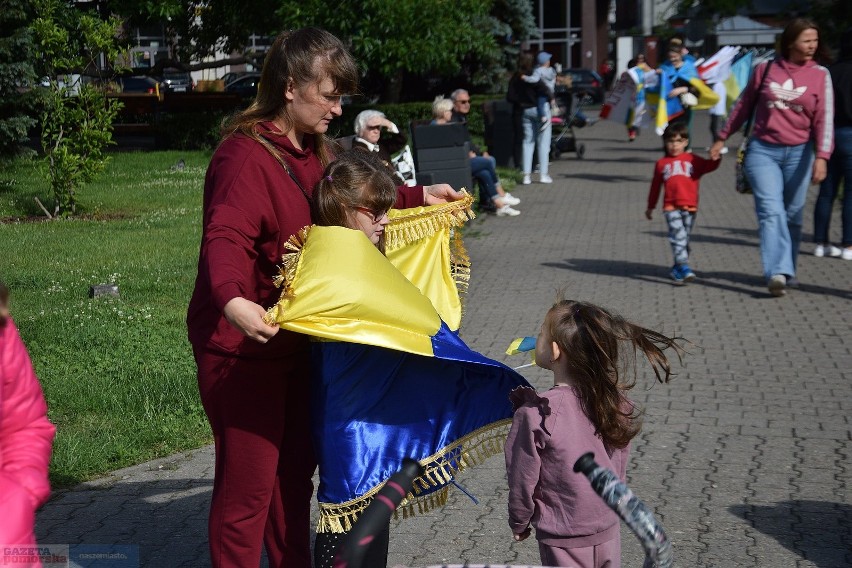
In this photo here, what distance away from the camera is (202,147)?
25891mm

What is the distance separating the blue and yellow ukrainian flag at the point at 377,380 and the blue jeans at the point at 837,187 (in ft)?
26.1

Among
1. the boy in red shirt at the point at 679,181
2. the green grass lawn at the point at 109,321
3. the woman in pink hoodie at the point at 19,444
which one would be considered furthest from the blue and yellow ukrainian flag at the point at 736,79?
the woman in pink hoodie at the point at 19,444

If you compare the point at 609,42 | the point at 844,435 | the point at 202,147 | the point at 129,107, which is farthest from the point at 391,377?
the point at 609,42

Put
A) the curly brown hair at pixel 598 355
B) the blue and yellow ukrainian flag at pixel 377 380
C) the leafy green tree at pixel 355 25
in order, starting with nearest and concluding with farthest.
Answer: the blue and yellow ukrainian flag at pixel 377 380 → the curly brown hair at pixel 598 355 → the leafy green tree at pixel 355 25

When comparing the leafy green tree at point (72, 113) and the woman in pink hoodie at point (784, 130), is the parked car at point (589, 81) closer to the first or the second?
the leafy green tree at point (72, 113)

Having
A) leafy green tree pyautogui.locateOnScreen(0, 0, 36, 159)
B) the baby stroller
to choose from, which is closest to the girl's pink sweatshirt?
the baby stroller

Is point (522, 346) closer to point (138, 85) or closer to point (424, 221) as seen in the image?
point (424, 221)

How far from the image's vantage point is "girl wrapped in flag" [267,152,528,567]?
10.6 feet

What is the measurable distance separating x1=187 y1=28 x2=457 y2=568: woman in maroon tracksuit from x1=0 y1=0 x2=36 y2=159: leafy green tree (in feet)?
55.7

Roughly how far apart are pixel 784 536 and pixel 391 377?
2121 millimetres

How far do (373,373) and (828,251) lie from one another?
8.98 meters

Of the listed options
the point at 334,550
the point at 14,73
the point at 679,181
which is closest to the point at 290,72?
the point at 334,550

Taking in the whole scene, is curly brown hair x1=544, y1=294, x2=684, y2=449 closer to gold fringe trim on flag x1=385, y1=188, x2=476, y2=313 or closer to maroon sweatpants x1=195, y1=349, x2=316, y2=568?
gold fringe trim on flag x1=385, y1=188, x2=476, y2=313

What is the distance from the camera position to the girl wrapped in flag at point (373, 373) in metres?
3.25
